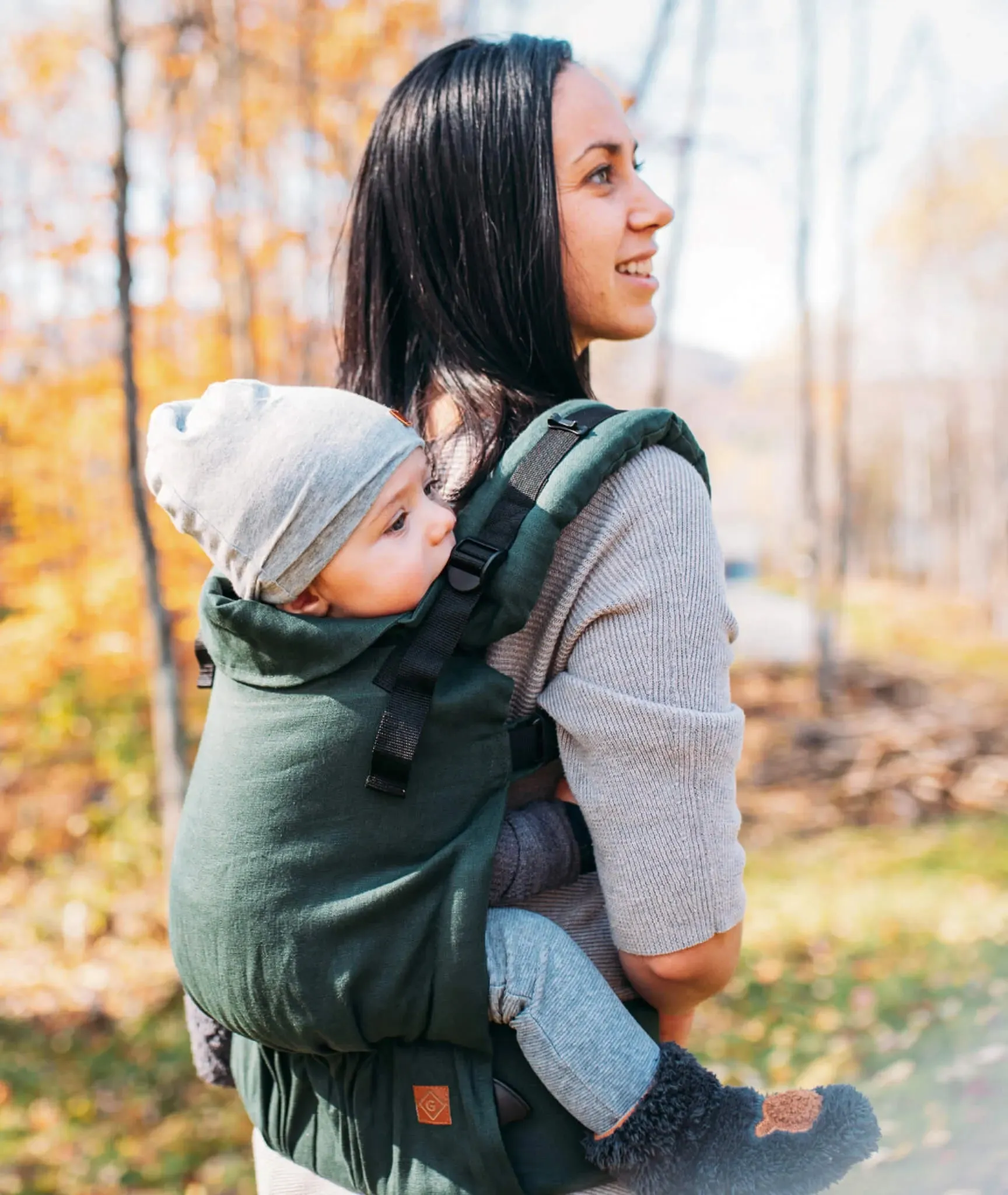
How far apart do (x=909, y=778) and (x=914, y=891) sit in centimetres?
257

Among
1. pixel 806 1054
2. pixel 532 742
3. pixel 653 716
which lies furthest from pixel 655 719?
pixel 806 1054

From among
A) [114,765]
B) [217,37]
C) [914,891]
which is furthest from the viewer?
[114,765]

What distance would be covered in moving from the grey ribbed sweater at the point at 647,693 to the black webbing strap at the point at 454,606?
0.21 feet

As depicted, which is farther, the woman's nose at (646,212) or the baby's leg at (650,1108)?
the woman's nose at (646,212)

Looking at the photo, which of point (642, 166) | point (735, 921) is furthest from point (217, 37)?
point (735, 921)

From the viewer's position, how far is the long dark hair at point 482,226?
116 cm

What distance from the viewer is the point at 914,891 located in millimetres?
6160

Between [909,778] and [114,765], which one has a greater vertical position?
[114,765]

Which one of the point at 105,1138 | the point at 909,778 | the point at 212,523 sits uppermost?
the point at 212,523

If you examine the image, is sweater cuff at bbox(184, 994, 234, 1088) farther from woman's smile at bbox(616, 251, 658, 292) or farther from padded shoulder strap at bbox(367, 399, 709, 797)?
woman's smile at bbox(616, 251, 658, 292)

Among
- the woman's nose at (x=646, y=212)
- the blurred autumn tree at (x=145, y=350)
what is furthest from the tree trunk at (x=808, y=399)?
the woman's nose at (x=646, y=212)

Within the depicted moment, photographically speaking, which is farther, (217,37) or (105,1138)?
(217,37)

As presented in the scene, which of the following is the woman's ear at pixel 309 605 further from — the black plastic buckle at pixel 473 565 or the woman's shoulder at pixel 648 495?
the woman's shoulder at pixel 648 495

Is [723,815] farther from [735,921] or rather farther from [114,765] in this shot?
[114,765]
